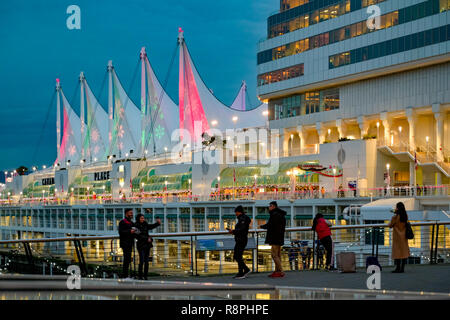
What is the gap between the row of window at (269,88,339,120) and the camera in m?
57.1

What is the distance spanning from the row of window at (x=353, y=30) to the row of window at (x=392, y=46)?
1226 mm

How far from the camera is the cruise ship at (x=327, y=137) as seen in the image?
1882 inches

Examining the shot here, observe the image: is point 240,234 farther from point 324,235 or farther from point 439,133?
point 439,133

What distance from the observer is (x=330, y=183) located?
173 feet

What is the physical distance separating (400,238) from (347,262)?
1400 millimetres

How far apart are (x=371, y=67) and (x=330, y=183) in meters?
9.85

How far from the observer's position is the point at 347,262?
1579 cm

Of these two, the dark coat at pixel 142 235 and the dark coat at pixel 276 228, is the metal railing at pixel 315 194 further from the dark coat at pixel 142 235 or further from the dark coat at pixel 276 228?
the dark coat at pixel 142 235

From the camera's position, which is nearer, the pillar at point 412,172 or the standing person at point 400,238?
the standing person at point 400,238

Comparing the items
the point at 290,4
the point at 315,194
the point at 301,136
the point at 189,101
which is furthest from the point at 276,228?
the point at 189,101

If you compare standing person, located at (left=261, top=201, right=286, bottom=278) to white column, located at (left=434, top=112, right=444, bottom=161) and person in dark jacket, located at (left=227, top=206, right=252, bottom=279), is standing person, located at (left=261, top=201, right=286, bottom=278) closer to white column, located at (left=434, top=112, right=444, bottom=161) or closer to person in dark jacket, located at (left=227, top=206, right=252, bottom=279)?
person in dark jacket, located at (left=227, top=206, right=252, bottom=279)

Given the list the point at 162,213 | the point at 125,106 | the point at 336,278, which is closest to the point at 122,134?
the point at 125,106

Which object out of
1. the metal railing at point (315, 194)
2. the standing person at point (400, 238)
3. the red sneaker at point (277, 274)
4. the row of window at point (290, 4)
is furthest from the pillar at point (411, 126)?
the red sneaker at point (277, 274)
